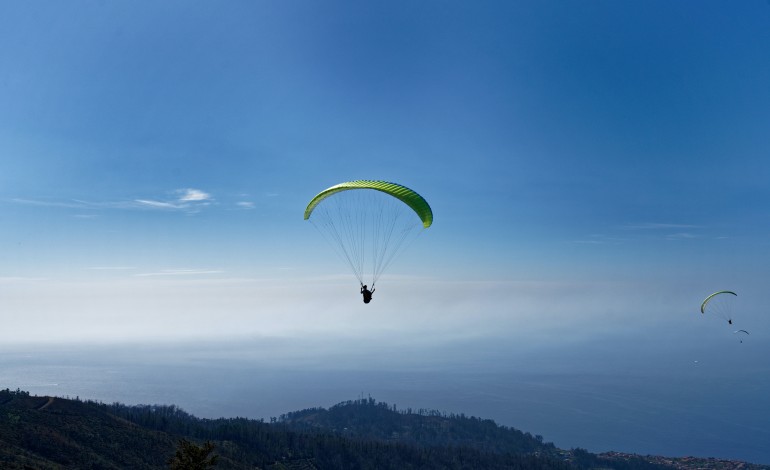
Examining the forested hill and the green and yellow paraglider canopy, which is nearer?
the green and yellow paraglider canopy

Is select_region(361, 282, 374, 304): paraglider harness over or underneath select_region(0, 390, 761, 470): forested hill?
over

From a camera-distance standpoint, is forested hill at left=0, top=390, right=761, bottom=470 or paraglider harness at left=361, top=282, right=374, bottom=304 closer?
paraglider harness at left=361, top=282, right=374, bottom=304

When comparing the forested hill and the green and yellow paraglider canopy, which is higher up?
the green and yellow paraglider canopy

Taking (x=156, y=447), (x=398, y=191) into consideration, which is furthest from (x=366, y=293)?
(x=156, y=447)

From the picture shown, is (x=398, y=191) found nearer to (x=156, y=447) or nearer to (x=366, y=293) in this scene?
(x=366, y=293)

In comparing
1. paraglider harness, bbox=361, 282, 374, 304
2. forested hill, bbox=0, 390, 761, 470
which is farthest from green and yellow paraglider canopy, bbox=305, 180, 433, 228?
forested hill, bbox=0, 390, 761, 470

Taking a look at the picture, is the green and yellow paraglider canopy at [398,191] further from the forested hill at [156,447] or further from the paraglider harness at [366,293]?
the forested hill at [156,447]

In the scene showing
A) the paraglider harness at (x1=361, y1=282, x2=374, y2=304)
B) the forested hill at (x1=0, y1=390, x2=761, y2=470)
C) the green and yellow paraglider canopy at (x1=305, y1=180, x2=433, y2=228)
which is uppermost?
the green and yellow paraglider canopy at (x1=305, y1=180, x2=433, y2=228)

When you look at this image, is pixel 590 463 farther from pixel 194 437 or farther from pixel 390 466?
pixel 194 437

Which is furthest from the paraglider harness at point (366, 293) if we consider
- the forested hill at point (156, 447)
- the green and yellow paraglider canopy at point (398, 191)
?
the forested hill at point (156, 447)

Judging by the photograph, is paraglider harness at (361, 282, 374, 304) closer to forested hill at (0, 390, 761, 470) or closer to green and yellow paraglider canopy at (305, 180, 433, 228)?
green and yellow paraglider canopy at (305, 180, 433, 228)

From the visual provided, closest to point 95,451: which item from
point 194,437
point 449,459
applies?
point 194,437
